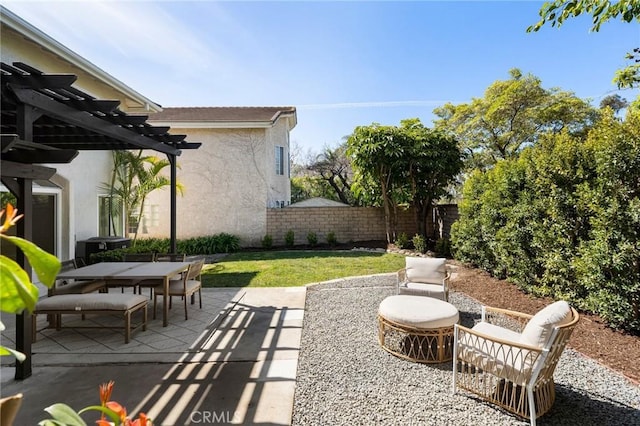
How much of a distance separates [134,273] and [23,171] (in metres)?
2.37

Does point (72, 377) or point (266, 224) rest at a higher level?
point (266, 224)

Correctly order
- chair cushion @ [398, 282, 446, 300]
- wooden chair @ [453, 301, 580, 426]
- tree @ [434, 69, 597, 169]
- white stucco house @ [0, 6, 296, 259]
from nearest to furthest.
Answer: wooden chair @ [453, 301, 580, 426]
chair cushion @ [398, 282, 446, 300]
white stucco house @ [0, 6, 296, 259]
tree @ [434, 69, 597, 169]

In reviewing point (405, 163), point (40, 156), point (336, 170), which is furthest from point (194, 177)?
Result: point (336, 170)

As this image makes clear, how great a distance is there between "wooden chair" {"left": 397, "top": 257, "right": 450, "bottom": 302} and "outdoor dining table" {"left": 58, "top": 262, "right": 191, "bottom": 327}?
13.6 ft

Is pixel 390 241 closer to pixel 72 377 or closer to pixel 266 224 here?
pixel 266 224

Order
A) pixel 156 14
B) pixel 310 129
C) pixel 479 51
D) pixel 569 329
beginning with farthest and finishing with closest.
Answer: pixel 310 129, pixel 479 51, pixel 156 14, pixel 569 329

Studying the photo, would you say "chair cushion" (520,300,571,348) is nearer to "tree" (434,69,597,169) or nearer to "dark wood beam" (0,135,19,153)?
"dark wood beam" (0,135,19,153)

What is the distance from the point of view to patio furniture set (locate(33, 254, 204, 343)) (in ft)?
15.0

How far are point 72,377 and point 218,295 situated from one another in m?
3.48

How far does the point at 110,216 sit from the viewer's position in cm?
1093

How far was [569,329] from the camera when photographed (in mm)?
2938

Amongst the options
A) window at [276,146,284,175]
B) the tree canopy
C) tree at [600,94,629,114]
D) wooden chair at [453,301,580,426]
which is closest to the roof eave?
window at [276,146,284,175]

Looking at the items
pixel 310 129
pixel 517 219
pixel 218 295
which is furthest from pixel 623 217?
pixel 310 129

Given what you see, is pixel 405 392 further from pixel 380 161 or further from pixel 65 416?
pixel 380 161
